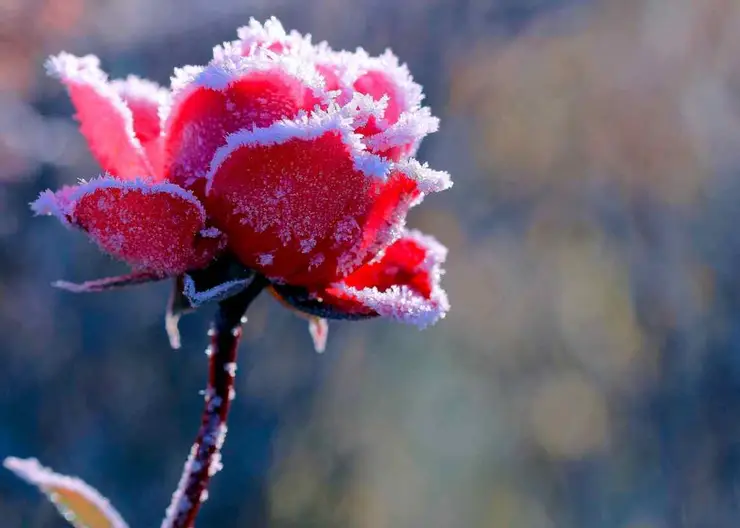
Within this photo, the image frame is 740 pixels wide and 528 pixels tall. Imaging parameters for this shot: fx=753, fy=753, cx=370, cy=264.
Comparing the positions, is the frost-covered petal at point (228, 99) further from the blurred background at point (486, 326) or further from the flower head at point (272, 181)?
the blurred background at point (486, 326)

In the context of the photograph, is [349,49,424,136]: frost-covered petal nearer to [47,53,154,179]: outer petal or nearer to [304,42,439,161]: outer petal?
[304,42,439,161]: outer petal

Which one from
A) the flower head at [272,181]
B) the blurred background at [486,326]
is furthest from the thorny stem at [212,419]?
the blurred background at [486,326]

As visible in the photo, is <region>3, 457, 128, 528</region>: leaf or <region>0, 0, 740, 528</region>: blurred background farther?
<region>0, 0, 740, 528</region>: blurred background

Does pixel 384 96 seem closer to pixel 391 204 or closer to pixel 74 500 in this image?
pixel 391 204

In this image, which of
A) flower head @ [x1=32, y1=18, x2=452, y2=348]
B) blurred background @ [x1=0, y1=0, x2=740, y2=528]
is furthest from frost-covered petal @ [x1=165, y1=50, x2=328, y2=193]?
blurred background @ [x1=0, y1=0, x2=740, y2=528]

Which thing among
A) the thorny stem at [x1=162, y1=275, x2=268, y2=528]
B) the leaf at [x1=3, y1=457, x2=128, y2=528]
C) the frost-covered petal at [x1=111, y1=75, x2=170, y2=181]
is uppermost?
the frost-covered petal at [x1=111, y1=75, x2=170, y2=181]

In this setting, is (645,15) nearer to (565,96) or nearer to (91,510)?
(565,96)

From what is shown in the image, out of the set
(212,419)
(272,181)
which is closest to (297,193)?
(272,181)

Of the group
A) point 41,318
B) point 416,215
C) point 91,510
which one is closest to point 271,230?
point 91,510
